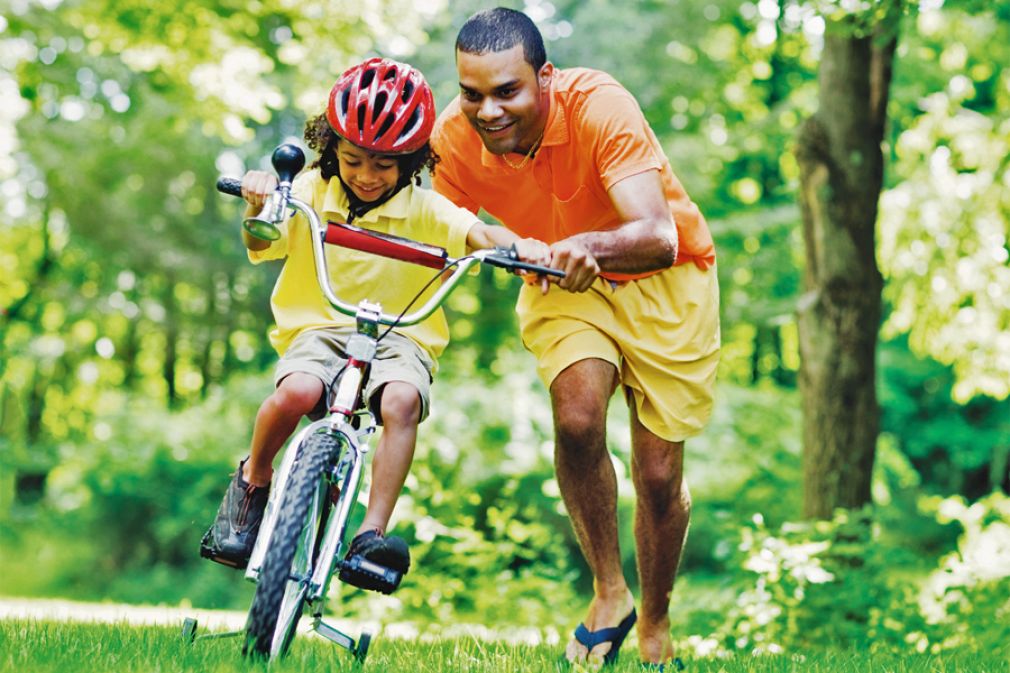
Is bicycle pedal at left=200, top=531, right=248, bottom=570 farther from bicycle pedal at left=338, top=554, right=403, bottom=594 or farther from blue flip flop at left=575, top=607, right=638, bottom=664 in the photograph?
blue flip flop at left=575, top=607, right=638, bottom=664

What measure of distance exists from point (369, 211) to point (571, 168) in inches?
32.4

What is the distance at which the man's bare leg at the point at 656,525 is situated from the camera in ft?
14.1

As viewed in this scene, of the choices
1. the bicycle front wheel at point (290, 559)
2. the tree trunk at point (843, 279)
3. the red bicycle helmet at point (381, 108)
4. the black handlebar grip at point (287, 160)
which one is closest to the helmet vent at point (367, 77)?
the red bicycle helmet at point (381, 108)

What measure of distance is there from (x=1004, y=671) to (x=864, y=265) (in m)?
3.88

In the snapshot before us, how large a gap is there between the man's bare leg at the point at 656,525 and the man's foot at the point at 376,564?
4.59ft

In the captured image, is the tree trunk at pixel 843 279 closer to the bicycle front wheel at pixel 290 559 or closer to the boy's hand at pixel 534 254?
the boy's hand at pixel 534 254

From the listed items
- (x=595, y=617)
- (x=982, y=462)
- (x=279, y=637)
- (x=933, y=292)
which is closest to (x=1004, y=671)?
(x=595, y=617)

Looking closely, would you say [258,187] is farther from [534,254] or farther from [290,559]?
[290,559]

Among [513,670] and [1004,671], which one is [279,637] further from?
[1004,671]

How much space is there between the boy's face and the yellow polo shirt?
0.07m

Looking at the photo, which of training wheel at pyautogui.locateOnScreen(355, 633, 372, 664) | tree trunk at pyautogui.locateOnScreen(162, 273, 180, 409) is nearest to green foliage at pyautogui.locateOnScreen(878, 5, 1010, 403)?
training wheel at pyautogui.locateOnScreen(355, 633, 372, 664)

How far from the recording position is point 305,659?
3061 millimetres

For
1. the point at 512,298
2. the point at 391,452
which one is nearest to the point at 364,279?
the point at 391,452

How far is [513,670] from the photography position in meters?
3.31
